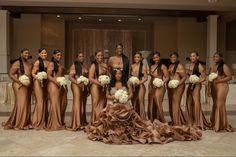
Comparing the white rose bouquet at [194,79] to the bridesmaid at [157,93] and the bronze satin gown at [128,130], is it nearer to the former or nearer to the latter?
the bridesmaid at [157,93]

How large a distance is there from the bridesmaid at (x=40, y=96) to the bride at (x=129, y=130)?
131 centimetres

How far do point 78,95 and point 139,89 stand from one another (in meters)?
1.26

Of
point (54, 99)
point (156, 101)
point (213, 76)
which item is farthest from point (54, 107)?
point (213, 76)

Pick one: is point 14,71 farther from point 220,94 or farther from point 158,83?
point 220,94

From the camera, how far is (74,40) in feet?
50.4

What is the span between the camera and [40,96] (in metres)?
6.62

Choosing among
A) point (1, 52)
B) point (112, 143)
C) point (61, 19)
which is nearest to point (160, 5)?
point (61, 19)

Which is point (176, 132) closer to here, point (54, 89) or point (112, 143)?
point (112, 143)

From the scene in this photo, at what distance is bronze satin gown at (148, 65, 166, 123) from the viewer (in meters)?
6.78

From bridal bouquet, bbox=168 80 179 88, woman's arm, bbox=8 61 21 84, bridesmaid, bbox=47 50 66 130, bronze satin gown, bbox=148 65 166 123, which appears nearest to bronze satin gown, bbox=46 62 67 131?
bridesmaid, bbox=47 50 66 130

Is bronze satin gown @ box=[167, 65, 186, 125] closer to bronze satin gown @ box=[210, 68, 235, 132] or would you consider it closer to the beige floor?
bronze satin gown @ box=[210, 68, 235, 132]

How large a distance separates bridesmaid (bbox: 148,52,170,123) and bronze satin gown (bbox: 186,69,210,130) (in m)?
0.58

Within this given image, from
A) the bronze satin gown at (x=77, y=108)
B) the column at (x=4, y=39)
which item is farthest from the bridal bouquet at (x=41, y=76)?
the column at (x=4, y=39)

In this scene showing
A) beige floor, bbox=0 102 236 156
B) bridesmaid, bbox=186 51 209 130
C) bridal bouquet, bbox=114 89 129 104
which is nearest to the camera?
beige floor, bbox=0 102 236 156
